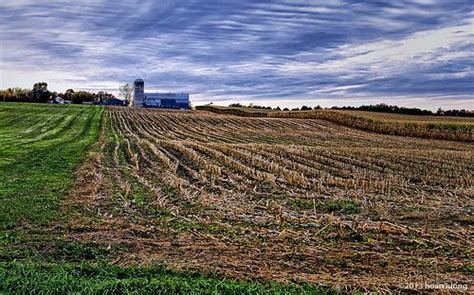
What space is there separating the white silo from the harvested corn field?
312 feet

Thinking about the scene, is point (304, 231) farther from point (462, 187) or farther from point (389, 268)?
point (462, 187)

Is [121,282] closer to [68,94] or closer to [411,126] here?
[411,126]

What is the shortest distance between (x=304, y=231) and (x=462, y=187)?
304 inches

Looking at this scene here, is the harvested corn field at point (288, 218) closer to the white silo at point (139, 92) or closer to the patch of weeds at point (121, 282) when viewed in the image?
the patch of weeds at point (121, 282)

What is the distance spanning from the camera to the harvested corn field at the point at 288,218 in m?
7.27

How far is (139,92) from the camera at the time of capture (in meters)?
113

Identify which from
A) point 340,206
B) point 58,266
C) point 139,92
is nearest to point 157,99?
point 139,92

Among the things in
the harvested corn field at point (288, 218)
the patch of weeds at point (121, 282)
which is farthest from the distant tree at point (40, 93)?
the patch of weeds at point (121, 282)

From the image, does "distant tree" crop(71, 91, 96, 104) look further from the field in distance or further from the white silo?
the field in distance

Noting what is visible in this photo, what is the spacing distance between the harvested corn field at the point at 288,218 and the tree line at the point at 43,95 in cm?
9864

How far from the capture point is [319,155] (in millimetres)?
22422

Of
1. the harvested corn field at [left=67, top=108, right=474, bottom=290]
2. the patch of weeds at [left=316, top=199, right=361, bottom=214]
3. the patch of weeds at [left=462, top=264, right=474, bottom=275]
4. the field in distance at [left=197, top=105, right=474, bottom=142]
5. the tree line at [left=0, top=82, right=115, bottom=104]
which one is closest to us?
the patch of weeds at [left=462, top=264, right=474, bottom=275]

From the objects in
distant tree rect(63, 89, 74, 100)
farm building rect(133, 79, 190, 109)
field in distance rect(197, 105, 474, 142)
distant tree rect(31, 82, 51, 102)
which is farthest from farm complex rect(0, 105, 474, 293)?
distant tree rect(63, 89, 74, 100)

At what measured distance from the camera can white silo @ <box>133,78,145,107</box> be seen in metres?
113
